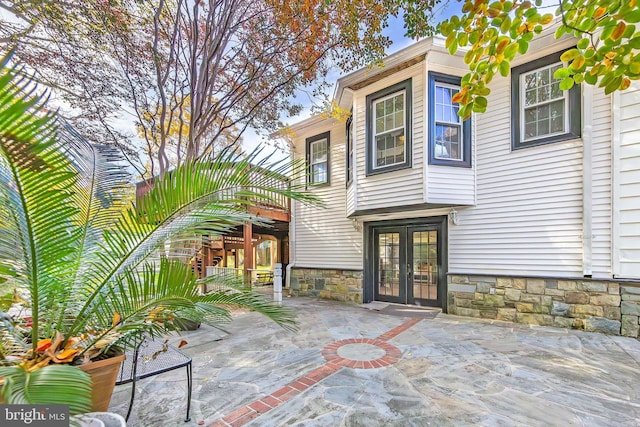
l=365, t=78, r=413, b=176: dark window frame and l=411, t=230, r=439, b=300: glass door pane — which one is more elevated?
l=365, t=78, r=413, b=176: dark window frame

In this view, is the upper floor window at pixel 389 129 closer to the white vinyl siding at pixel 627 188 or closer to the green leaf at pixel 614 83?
the white vinyl siding at pixel 627 188

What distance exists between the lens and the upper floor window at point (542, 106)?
4586 mm

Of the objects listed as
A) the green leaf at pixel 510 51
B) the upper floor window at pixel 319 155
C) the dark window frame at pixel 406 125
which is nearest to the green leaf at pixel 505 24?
the green leaf at pixel 510 51

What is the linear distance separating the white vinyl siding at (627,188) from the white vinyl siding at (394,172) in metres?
2.69

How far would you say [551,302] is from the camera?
463cm

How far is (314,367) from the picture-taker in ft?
10.4

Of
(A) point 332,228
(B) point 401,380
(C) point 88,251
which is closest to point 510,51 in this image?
(B) point 401,380

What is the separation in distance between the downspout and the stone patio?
44.2 inches

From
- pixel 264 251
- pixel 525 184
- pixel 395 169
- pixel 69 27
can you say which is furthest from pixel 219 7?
pixel 264 251

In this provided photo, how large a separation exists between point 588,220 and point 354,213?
3878 millimetres

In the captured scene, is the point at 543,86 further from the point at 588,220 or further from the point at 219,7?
the point at 219,7

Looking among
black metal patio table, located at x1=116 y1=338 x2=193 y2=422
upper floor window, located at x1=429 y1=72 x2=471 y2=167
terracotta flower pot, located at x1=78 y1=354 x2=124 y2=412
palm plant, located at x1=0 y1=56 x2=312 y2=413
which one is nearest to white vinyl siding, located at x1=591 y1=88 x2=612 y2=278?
upper floor window, located at x1=429 y1=72 x2=471 y2=167

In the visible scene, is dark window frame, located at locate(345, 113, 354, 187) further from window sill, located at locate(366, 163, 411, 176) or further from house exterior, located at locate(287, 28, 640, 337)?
window sill, located at locate(366, 163, 411, 176)

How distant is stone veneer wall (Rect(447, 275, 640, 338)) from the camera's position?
4.12 meters
